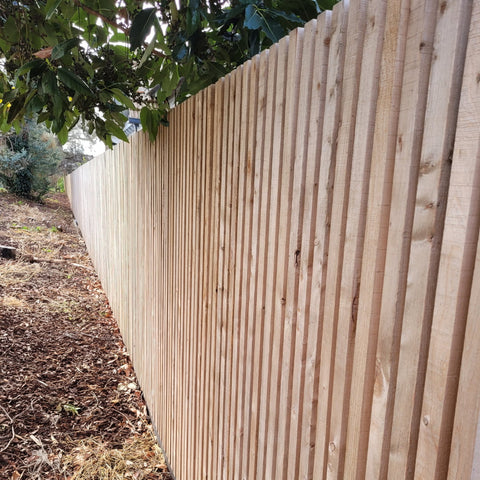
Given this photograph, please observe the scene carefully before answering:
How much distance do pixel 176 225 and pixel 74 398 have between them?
7.65 ft

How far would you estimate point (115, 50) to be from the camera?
271cm

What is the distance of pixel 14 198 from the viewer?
15641 millimetres

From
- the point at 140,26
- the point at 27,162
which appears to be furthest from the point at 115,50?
the point at 27,162

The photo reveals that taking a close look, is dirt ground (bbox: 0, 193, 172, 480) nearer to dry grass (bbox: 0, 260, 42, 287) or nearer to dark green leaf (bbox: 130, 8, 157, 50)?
dry grass (bbox: 0, 260, 42, 287)

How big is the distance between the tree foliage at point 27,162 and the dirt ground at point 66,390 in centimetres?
1011

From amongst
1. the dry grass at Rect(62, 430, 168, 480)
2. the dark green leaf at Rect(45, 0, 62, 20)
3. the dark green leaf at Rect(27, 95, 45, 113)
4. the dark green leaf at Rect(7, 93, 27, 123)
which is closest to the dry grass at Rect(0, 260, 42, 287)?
the dry grass at Rect(62, 430, 168, 480)

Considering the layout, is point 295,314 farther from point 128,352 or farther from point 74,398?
point 128,352

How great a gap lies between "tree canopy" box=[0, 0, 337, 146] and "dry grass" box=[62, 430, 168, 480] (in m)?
2.40

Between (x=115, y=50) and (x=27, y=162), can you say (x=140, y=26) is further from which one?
(x=27, y=162)

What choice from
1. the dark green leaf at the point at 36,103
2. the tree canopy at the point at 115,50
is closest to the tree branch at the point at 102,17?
the tree canopy at the point at 115,50

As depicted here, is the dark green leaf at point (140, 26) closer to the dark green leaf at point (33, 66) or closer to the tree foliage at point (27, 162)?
the dark green leaf at point (33, 66)

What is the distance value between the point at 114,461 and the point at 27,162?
1576 cm

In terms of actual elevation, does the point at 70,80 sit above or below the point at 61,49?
below

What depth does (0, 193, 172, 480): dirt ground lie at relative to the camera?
2.90 m
